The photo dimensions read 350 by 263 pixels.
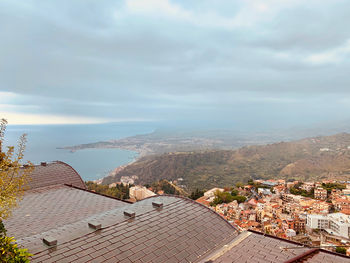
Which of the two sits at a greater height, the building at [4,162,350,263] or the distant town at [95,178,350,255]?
the building at [4,162,350,263]

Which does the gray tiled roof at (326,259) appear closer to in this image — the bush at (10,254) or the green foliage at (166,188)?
the bush at (10,254)

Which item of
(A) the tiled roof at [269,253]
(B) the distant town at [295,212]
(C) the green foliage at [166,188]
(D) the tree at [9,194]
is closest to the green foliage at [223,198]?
(B) the distant town at [295,212]

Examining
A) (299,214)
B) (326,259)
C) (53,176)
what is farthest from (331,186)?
(53,176)

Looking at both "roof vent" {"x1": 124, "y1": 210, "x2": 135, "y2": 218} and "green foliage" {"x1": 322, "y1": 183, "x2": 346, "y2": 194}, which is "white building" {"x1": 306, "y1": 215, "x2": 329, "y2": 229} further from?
"roof vent" {"x1": 124, "y1": 210, "x2": 135, "y2": 218}

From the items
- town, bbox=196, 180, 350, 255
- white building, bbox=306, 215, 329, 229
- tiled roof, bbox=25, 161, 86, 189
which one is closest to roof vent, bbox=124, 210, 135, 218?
tiled roof, bbox=25, 161, 86, 189

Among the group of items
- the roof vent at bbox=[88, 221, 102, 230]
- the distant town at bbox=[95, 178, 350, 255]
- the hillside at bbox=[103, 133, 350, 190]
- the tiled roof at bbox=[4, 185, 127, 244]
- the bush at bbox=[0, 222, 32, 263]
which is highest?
the bush at bbox=[0, 222, 32, 263]

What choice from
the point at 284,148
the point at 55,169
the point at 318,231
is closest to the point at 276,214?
the point at 318,231

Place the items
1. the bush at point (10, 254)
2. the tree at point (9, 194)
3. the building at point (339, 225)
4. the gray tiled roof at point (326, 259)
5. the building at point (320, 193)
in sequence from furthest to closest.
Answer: the building at point (320, 193), the building at point (339, 225), the gray tiled roof at point (326, 259), the tree at point (9, 194), the bush at point (10, 254)
